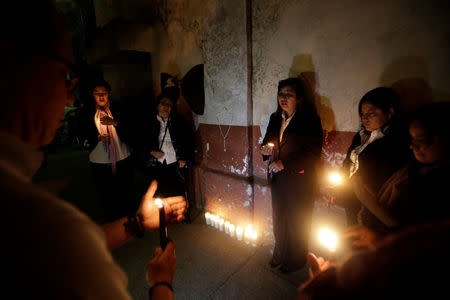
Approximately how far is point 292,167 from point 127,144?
3192 millimetres

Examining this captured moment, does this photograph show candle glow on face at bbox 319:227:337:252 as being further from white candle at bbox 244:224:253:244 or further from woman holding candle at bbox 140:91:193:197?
woman holding candle at bbox 140:91:193:197

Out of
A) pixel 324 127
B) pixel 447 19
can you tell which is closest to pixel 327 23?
pixel 447 19

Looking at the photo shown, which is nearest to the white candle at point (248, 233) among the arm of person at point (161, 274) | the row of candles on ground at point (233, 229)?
the row of candles on ground at point (233, 229)

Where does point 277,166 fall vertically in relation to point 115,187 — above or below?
above

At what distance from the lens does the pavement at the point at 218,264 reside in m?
2.55

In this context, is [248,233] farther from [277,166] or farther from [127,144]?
[127,144]

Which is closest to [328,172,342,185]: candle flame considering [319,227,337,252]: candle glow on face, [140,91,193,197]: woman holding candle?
[319,227,337,252]: candle glow on face

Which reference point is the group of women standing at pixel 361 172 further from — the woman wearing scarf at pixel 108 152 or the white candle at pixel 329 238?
the woman wearing scarf at pixel 108 152

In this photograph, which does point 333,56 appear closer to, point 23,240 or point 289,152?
point 289,152

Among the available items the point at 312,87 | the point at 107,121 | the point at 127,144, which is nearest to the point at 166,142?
the point at 127,144

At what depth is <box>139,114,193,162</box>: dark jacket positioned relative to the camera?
370 cm

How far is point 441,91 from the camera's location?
1.85 metres

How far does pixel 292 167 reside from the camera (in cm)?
249

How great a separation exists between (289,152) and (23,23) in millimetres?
2462
